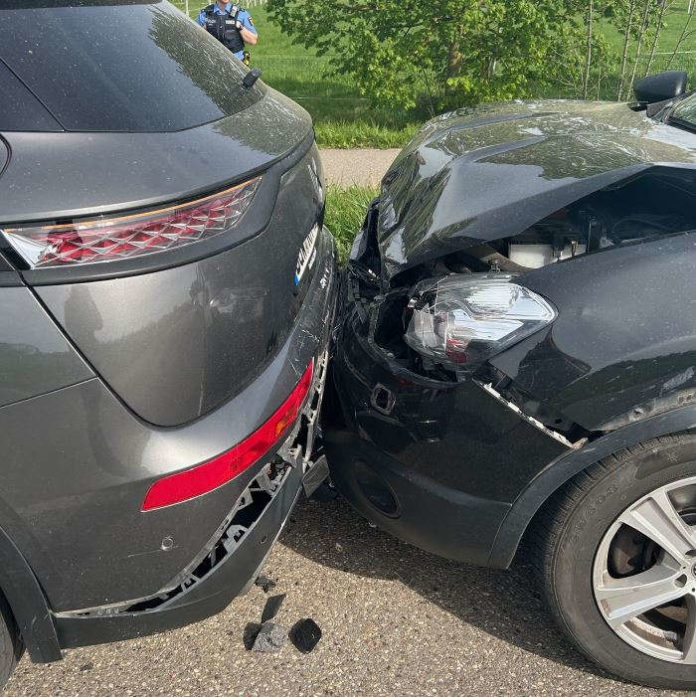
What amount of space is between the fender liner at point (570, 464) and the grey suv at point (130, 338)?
22.8 inches

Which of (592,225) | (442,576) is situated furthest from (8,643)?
(592,225)

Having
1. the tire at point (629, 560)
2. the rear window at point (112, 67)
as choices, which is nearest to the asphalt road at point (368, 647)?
the tire at point (629, 560)

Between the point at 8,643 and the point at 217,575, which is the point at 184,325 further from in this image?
the point at 8,643

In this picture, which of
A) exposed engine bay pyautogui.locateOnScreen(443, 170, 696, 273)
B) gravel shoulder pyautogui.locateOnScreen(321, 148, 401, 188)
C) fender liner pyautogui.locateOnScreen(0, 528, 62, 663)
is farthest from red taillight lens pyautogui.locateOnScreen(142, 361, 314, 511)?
gravel shoulder pyautogui.locateOnScreen(321, 148, 401, 188)

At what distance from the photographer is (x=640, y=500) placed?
1976mm

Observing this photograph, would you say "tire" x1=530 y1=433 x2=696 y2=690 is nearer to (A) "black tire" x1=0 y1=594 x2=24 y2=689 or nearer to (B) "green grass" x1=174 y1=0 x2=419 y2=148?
(A) "black tire" x1=0 y1=594 x2=24 y2=689

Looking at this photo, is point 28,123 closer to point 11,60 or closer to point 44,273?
point 11,60

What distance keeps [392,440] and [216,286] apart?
70 centimetres

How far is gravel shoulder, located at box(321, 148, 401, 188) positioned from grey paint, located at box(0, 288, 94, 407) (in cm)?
430

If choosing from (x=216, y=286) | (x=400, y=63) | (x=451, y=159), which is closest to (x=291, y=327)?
(x=216, y=286)

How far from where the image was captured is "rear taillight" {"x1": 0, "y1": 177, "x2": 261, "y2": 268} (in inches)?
61.8

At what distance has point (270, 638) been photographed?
7.56ft

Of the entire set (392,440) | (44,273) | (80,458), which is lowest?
(392,440)

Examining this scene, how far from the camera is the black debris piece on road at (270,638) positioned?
2281 mm
